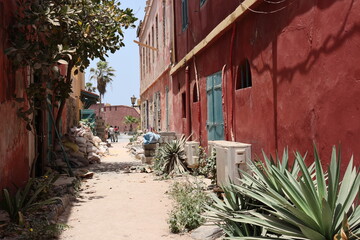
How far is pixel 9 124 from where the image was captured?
5.27 meters

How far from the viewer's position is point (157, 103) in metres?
17.0

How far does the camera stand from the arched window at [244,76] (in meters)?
6.25

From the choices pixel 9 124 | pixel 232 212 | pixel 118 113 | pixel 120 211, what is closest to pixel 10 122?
pixel 9 124

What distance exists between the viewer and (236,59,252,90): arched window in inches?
246

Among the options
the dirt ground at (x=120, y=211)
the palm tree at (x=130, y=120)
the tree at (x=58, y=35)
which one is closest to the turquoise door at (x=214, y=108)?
the dirt ground at (x=120, y=211)

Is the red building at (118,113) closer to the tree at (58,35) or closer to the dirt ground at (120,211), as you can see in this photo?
the tree at (58,35)

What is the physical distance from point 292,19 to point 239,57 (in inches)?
79.1

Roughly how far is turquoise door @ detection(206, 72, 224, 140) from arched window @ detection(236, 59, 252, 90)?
861mm

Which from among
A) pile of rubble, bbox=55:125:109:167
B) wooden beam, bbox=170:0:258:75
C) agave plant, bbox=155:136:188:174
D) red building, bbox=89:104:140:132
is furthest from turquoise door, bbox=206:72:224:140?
red building, bbox=89:104:140:132

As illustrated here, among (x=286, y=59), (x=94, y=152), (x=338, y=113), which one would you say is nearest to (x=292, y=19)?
(x=286, y=59)

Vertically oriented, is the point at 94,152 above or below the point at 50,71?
below

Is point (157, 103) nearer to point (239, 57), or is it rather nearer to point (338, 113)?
point (239, 57)

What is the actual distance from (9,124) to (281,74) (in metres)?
4.08

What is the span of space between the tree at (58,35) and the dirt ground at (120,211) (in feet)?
6.20
